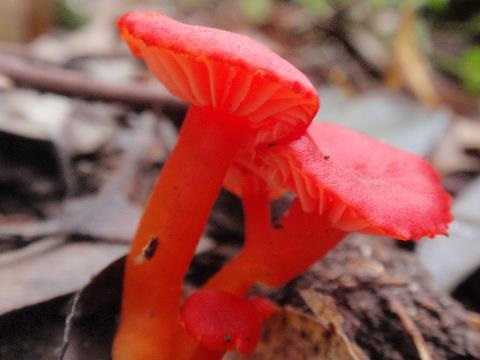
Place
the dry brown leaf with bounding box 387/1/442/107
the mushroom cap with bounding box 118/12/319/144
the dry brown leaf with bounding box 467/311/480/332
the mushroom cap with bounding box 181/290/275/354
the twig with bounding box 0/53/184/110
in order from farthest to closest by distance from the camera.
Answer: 1. the dry brown leaf with bounding box 387/1/442/107
2. the twig with bounding box 0/53/184/110
3. the dry brown leaf with bounding box 467/311/480/332
4. the mushroom cap with bounding box 181/290/275/354
5. the mushroom cap with bounding box 118/12/319/144

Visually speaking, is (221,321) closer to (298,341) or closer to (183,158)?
(298,341)

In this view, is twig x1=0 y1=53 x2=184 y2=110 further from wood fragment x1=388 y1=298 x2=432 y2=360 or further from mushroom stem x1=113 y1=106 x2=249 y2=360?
wood fragment x1=388 y1=298 x2=432 y2=360

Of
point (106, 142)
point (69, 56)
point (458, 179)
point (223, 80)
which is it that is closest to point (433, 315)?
point (223, 80)

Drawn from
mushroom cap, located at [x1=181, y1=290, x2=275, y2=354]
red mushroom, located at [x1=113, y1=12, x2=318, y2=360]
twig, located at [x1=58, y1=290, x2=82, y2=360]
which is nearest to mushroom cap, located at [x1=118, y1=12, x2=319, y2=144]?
red mushroom, located at [x1=113, y1=12, x2=318, y2=360]

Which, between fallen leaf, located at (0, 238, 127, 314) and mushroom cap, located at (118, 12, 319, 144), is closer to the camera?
mushroom cap, located at (118, 12, 319, 144)

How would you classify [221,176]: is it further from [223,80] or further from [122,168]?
[122,168]

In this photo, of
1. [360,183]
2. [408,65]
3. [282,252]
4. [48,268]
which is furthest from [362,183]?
[408,65]

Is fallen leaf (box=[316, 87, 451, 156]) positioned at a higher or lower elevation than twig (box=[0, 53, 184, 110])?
higher
